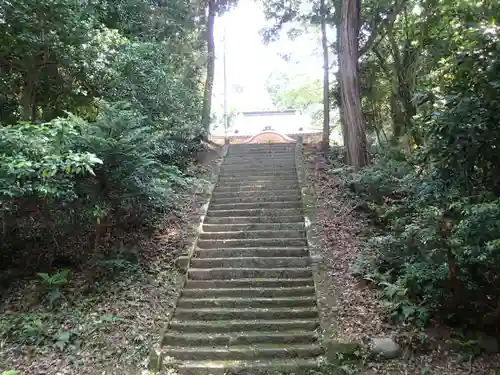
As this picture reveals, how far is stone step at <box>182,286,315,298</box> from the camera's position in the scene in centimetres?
603

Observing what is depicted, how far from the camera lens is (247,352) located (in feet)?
16.3

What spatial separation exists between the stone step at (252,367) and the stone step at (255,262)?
1.96 metres

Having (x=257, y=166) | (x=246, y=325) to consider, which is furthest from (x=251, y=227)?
(x=257, y=166)

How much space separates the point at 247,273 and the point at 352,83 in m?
5.50

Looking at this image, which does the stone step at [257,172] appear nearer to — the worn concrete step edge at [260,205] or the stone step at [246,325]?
the worn concrete step edge at [260,205]

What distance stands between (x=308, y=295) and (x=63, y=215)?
12.9 feet

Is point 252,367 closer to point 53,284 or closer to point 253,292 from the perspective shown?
point 253,292

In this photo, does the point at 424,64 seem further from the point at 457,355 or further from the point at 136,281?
the point at 136,281

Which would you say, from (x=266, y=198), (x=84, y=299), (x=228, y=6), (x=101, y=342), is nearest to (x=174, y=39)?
(x=228, y=6)

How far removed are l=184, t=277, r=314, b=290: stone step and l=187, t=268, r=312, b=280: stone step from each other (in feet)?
0.43

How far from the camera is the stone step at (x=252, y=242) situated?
719 cm

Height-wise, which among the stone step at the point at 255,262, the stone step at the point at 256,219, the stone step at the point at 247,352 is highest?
the stone step at the point at 256,219

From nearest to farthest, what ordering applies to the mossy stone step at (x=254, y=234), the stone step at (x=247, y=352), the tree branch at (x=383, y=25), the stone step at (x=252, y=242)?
the stone step at (x=247, y=352)
the stone step at (x=252, y=242)
the mossy stone step at (x=254, y=234)
the tree branch at (x=383, y=25)

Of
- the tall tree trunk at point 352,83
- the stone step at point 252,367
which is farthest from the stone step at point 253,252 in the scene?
the tall tree trunk at point 352,83
